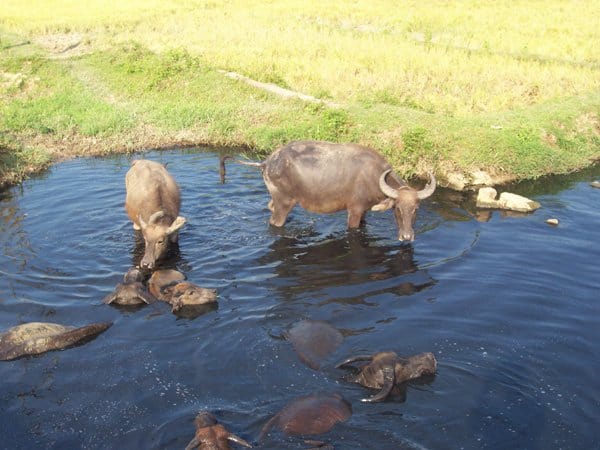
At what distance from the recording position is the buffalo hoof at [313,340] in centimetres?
724

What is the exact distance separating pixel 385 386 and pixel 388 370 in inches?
7.8

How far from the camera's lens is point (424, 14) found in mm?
32875

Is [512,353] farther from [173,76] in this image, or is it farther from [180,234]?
[173,76]

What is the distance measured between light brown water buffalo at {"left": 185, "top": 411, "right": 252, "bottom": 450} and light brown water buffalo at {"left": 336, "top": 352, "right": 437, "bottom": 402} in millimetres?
1421

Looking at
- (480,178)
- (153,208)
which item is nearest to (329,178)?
(153,208)

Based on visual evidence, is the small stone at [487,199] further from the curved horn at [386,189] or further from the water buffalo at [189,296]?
the water buffalo at [189,296]

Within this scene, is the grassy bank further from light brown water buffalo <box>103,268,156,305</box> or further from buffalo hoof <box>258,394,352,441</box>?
buffalo hoof <box>258,394,352,441</box>

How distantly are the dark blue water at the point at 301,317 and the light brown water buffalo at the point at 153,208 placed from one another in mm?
476

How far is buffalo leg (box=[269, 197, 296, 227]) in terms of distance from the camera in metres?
10.9

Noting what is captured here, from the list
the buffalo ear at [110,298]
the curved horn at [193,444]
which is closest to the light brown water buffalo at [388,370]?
the curved horn at [193,444]

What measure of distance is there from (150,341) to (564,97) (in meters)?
14.0

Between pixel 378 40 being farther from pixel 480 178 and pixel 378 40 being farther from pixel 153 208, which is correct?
pixel 153 208

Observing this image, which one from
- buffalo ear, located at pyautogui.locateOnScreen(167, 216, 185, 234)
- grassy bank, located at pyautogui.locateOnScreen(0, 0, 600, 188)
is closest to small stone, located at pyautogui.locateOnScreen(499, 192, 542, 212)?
grassy bank, located at pyautogui.locateOnScreen(0, 0, 600, 188)

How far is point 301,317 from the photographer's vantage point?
8.34m
